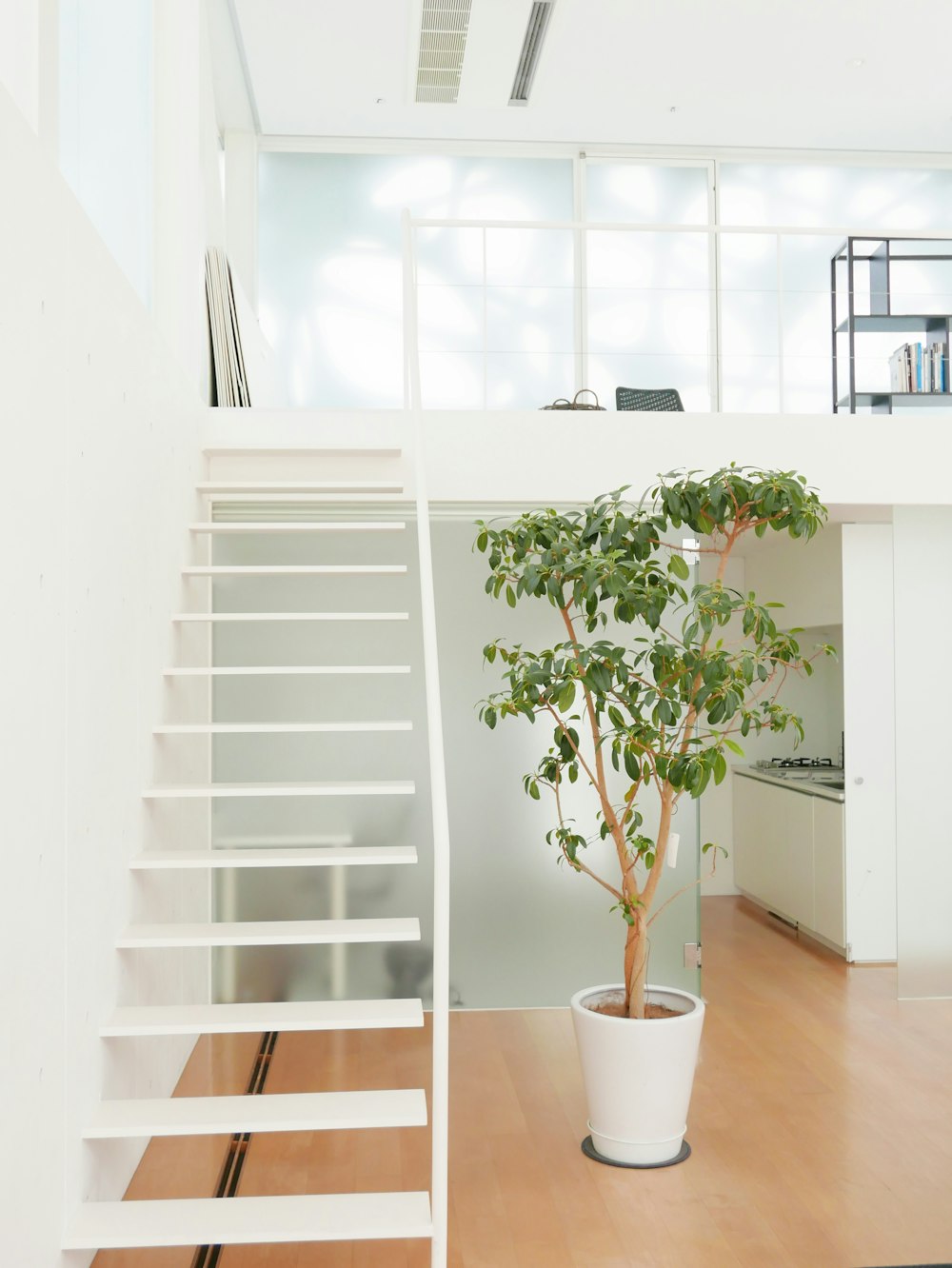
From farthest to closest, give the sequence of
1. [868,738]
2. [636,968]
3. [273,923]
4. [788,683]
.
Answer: [788,683] → [868,738] → [636,968] → [273,923]

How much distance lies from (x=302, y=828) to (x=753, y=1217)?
2.51 metres

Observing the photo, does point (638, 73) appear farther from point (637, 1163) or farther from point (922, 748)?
point (637, 1163)

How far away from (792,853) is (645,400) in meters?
2.64

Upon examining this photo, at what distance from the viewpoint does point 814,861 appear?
6141 millimetres

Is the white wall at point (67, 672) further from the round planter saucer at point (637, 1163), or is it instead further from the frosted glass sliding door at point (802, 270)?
the frosted glass sliding door at point (802, 270)

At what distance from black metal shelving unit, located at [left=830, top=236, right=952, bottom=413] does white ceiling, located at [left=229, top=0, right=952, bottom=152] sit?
873 mm

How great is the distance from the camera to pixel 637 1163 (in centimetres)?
353

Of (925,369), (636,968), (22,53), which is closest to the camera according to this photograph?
(22,53)

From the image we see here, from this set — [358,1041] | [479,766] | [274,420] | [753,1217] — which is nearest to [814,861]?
[479,766]

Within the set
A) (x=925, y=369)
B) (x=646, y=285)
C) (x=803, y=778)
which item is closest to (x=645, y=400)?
(x=925, y=369)

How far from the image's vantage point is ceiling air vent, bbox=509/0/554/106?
20.0ft

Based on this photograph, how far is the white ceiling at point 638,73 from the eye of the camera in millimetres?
6320

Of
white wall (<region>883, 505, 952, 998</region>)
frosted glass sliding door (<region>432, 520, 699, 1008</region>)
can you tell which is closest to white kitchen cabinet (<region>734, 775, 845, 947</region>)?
white wall (<region>883, 505, 952, 998</region>)

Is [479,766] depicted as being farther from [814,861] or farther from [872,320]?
[872,320]
